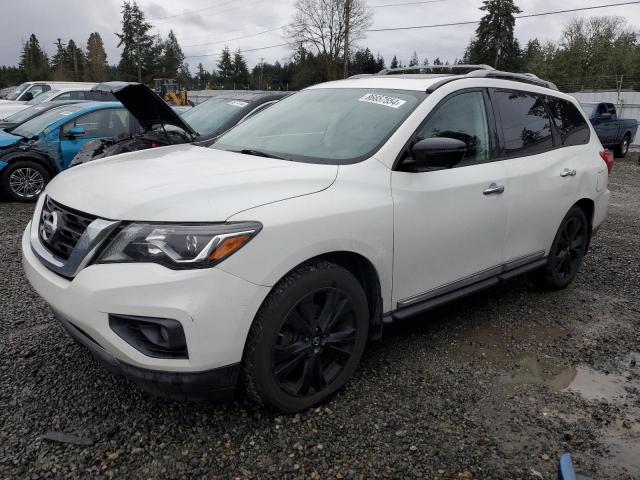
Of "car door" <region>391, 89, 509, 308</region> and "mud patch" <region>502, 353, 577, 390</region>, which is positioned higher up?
"car door" <region>391, 89, 509, 308</region>

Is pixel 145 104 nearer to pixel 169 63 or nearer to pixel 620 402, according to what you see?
pixel 620 402

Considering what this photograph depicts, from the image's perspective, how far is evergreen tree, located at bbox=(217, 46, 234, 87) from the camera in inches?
3248

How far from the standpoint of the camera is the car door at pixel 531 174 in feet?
11.9

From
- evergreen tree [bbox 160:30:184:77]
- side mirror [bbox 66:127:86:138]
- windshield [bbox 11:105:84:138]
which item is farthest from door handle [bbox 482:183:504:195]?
evergreen tree [bbox 160:30:184:77]

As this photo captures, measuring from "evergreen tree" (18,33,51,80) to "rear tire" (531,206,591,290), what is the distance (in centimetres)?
8488

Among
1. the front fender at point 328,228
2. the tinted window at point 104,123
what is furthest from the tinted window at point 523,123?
the tinted window at point 104,123

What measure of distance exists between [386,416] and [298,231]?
43.6 inches

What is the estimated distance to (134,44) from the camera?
236 ft

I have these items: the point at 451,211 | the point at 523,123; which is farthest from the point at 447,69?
the point at 451,211

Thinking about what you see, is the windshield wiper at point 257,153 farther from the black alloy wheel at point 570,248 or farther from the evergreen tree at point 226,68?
the evergreen tree at point 226,68

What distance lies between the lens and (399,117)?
10.0ft

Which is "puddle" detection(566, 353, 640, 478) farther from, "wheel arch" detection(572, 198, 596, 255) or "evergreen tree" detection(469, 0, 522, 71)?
"evergreen tree" detection(469, 0, 522, 71)

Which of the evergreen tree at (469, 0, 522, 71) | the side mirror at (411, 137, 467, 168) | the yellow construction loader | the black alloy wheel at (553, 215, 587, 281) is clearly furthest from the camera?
the evergreen tree at (469, 0, 522, 71)

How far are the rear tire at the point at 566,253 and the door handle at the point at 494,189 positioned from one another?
44.0 inches
